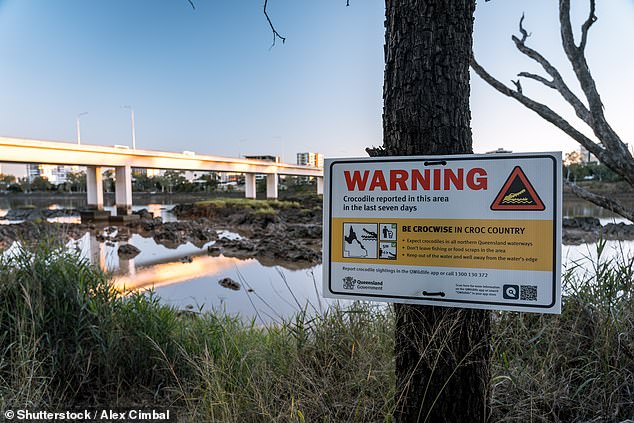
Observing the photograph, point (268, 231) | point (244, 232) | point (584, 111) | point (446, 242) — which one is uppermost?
point (584, 111)

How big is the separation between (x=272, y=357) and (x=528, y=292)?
160 cm

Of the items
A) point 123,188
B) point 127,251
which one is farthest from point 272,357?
point 123,188

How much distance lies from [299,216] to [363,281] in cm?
2910

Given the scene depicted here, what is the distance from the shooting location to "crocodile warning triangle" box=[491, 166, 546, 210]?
135 cm

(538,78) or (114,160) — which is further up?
(114,160)

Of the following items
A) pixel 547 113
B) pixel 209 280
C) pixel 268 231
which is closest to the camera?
pixel 547 113

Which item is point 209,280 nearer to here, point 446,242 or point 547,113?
point 547,113

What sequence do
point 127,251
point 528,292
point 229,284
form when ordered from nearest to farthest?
point 528,292 → point 229,284 → point 127,251

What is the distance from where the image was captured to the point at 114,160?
3112cm

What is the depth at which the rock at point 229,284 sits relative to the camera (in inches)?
399

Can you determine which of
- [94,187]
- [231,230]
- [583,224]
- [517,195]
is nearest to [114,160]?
[94,187]

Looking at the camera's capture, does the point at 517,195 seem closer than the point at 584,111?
Yes

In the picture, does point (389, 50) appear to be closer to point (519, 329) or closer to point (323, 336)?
point (323, 336)

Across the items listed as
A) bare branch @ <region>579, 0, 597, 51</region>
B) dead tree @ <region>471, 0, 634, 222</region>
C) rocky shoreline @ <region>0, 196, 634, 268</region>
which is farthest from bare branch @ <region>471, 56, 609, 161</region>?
rocky shoreline @ <region>0, 196, 634, 268</region>
